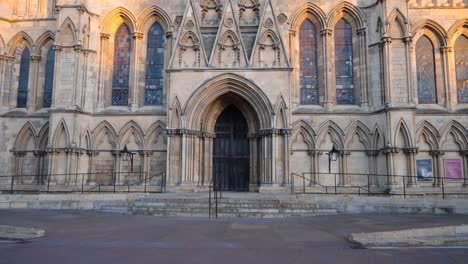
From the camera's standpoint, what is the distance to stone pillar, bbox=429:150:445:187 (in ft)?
63.4

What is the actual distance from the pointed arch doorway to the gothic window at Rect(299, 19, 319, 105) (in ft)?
12.4

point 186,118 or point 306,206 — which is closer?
point 306,206

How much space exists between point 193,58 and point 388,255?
14516 millimetres

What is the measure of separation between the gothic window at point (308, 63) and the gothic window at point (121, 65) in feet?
32.4

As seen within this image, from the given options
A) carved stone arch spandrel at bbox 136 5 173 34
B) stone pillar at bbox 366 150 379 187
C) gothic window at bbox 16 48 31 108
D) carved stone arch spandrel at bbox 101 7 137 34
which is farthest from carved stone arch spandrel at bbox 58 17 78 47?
stone pillar at bbox 366 150 379 187

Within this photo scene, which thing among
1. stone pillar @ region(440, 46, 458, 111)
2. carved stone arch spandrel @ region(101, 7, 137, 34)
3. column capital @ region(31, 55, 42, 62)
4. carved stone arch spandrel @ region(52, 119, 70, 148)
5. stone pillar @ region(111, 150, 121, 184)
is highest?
carved stone arch spandrel @ region(101, 7, 137, 34)

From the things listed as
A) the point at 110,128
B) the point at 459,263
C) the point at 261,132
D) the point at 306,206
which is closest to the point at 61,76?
the point at 110,128

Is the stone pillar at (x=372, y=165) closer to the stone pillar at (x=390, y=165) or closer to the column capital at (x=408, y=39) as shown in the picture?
the stone pillar at (x=390, y=165)

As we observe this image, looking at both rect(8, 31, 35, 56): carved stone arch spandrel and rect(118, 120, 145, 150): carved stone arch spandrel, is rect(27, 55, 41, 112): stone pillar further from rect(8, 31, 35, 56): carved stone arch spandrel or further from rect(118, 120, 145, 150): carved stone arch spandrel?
rect(118, 120, 145, 150): carved stone arch spandrel

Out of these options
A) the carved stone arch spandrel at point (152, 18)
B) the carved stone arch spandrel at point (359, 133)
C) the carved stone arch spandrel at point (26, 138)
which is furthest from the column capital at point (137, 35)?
the carved stone arch spandrel at point (359, 133)

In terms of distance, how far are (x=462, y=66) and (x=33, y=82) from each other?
79.4 ft

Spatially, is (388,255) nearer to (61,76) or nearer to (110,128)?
(110,128)

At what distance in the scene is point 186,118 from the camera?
738 inches

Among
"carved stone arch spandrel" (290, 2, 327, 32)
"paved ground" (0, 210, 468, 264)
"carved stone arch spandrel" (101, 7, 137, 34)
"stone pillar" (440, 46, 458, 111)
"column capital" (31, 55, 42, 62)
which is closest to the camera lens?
"paved ground" (0, 210, 468, 264)
